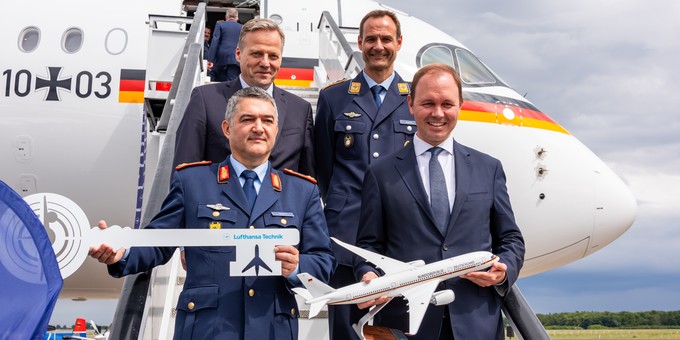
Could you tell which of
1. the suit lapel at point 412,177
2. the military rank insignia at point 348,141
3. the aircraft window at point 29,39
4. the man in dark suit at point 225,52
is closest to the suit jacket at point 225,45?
the man in dark suit at point 225,52

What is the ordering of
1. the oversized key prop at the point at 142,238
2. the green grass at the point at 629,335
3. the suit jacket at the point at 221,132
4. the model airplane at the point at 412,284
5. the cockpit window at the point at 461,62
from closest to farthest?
1. the oversized key prop at the point at 142,238
2. the model airplane at the point at 412,284
3. the suit jacket at the point at 221,132
4. the cockpit window at the point at 461,62
5. the green grass at the point at 629,335

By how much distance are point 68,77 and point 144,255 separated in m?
6.63

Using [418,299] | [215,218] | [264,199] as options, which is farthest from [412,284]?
[215,218]

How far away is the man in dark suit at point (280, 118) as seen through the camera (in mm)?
3773

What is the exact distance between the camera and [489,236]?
119 inches

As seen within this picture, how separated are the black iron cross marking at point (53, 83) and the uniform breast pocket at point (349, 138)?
568cm

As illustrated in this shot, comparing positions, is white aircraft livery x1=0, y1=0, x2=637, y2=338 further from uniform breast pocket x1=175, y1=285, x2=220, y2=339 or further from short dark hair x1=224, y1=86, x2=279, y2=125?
uniform breast pocket x1=175, y1=285, x2=220, y2=339

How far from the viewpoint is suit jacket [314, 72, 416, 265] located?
378 cm

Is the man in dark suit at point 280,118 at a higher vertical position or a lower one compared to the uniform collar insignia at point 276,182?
higher

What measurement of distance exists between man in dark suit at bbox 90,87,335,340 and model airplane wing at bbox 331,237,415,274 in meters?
0.13

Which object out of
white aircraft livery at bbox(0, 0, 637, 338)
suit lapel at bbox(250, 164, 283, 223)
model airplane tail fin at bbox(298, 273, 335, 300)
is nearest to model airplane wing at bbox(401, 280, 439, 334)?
model airplane tail fin at bbox(298, 273, 335, 300)

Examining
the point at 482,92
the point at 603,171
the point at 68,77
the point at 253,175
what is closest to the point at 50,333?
the point at 68,77

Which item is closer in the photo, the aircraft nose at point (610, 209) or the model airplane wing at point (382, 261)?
the model airplane wing at point (382, 261)

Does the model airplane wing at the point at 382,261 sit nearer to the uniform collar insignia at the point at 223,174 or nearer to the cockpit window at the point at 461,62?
the uniform collar insignia at the point at 223,174
